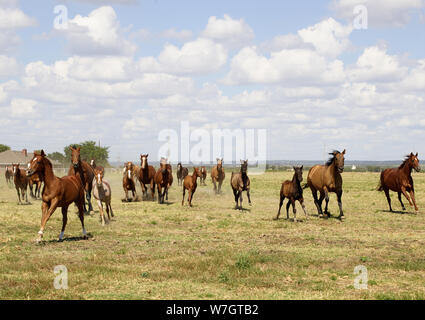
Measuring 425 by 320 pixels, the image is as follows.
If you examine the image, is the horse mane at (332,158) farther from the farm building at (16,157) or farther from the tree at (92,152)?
the tree at (92,152)

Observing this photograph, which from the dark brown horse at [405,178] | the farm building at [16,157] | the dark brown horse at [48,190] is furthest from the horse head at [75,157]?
the farm building at [16,157]

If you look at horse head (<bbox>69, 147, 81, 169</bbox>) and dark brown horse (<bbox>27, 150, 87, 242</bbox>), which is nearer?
dark brown horse (<bbox>27, 150, 87, 242</bbox>)

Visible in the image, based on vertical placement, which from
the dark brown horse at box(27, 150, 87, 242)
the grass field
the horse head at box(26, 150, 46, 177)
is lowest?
the grass field

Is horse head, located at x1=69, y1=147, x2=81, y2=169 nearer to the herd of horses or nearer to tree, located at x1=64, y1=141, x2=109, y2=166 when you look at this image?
the herd of horses

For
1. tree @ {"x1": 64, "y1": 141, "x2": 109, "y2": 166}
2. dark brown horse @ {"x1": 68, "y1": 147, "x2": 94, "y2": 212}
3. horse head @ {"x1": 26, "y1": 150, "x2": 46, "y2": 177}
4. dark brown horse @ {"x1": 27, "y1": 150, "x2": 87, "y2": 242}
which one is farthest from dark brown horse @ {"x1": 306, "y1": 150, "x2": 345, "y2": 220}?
tree @ {"x1": 64, "y1": 141, "x2": 109, "y2": 166}

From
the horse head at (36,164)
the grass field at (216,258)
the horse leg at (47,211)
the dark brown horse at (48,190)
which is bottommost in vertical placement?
the grass field at (216,258)

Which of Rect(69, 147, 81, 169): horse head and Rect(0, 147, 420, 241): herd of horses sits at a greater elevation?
Rect(69, 147, 81, 169): horse head

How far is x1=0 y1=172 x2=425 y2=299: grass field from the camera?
29.8ft

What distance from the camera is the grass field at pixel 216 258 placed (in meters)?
9.08

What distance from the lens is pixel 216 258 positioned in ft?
38.3

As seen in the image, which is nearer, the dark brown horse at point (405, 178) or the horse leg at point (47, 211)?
the horse leg at point (47, 211)

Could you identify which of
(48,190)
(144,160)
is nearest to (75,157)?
(48,190)
